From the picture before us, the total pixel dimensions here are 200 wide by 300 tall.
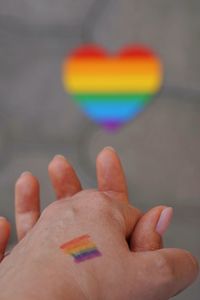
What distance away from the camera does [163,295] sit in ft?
1.65

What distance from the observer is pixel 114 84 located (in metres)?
0.97

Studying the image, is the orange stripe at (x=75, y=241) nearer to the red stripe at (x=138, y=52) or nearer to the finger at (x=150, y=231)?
the finger at (x=150, y=231)

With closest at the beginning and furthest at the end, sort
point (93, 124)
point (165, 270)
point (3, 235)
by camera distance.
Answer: point (165, 270) < point (3, 235) < point (93, 124)

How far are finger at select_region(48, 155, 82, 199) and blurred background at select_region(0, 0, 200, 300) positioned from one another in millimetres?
283

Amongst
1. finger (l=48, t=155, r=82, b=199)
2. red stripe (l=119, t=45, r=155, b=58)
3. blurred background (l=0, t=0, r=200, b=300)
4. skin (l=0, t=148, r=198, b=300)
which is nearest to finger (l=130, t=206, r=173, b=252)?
skin (l=0, t=148, r=198, b=300)

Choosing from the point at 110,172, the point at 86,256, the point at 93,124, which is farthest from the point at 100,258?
the point at 93,124

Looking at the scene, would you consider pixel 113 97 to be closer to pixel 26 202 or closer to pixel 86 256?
pixel 26 202

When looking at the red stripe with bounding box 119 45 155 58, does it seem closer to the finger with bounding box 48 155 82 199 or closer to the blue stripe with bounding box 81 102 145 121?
the blue stripe with bounding box 81 102 145 121

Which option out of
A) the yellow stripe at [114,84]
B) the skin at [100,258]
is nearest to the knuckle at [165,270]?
the skin at [100,258]

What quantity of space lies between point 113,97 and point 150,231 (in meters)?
0.45

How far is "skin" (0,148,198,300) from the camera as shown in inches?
18.5

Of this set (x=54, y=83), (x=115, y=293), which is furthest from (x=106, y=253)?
(x=54, y=83)

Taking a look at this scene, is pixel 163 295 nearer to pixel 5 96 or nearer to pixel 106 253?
pixel 106 253

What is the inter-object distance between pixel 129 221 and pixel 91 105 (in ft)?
1.36
